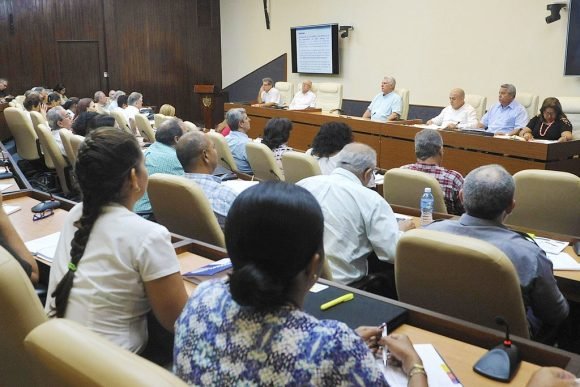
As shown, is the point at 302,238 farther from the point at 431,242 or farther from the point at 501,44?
the point at 501,44

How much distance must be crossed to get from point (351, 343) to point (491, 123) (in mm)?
6511

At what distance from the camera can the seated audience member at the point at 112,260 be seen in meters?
1.60

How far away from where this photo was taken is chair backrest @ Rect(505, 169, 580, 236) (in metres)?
3.08

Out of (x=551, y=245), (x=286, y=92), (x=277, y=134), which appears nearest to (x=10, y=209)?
(x=277, y=134)

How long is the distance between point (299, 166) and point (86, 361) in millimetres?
3010

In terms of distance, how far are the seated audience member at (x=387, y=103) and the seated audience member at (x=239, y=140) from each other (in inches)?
114

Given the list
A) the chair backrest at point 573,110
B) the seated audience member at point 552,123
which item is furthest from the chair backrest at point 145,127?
the chair backrest at point 573,110

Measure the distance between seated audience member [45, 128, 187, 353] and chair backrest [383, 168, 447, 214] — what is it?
1.93 meters

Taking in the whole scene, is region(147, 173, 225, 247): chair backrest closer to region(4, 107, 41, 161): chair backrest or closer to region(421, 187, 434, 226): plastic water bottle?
region(421, 187, 434, 226): plastic water bottle

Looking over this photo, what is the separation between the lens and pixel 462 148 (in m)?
5.83

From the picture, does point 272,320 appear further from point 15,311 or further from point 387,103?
point 387,103

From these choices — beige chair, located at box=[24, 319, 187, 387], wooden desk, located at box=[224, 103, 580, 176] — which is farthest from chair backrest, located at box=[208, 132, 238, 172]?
beige chair, located at box=[24, 319, 187, 387]

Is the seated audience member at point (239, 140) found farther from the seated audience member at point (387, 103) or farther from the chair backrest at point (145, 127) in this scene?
the seated audience member at point (387, 103)

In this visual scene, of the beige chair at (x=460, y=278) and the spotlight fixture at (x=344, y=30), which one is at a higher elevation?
the spotlight fixture at (x=344, y=30)
